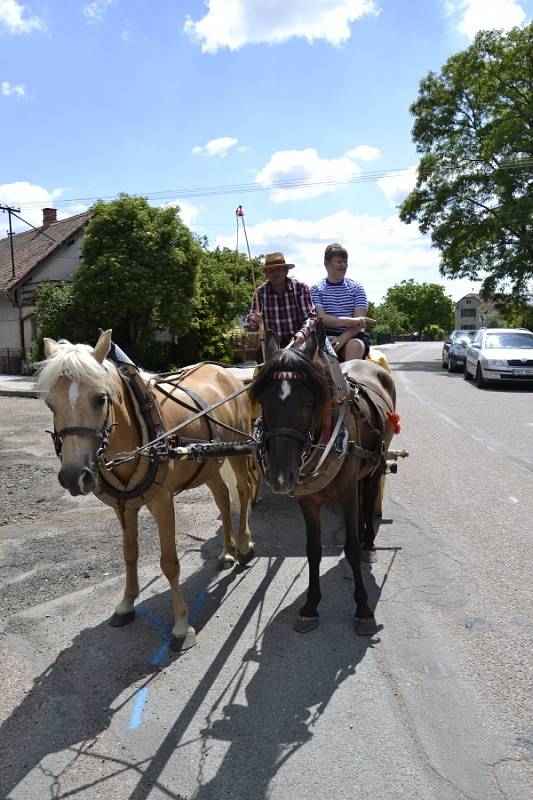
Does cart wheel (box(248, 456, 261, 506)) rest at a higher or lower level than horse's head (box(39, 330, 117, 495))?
lower

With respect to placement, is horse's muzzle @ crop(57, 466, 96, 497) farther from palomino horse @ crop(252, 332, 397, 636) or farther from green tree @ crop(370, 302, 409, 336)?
green tree @ crop(370, 302, 409, 336)

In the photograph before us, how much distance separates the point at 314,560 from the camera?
12.5 ft

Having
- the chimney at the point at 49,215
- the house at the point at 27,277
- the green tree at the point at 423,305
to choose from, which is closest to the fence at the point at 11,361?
the house at the point at 27,277

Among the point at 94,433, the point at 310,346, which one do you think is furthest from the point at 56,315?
the point at 94,433

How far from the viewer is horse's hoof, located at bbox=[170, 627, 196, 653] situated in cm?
347

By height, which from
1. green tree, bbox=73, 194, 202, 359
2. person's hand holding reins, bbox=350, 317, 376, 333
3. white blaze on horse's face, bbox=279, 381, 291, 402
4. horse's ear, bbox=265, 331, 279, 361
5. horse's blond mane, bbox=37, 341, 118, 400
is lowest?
white blaze on horse's face, bbox=279, 381, 291, 402

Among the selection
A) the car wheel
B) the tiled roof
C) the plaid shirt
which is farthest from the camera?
the tiled roof

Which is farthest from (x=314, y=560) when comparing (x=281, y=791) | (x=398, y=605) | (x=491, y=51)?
(x=491, y=51)

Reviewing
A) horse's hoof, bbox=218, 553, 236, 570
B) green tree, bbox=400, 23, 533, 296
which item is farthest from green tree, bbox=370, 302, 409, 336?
horse's hoof, bbox=218, 553, 236, 570

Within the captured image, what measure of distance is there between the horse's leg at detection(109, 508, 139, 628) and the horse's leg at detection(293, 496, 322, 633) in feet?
3.62

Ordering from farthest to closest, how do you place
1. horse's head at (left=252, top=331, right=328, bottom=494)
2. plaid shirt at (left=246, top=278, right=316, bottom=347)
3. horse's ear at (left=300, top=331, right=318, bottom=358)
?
plaid shirt at (left=246, top=278, right=316, bottom=347) → horse's ear at (left=300, top=331, right=318, bottom=358) → horse's head at (left=252, top=331, right=328, bottom=494)

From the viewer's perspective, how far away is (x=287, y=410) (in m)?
3.10

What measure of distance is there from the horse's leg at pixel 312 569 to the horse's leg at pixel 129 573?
3.62 ft

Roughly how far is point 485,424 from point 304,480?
318 inches
